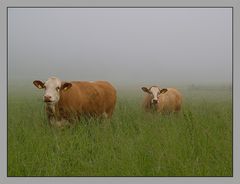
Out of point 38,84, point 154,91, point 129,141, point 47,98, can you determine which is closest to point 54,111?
point 47,98

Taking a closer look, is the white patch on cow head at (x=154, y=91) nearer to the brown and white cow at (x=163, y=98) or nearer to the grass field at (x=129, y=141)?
the brown and white cow at (x=163, y=98)

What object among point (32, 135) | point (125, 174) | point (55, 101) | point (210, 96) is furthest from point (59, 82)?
point (210, 96)

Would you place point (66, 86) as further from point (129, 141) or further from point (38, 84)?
point (129, 141)

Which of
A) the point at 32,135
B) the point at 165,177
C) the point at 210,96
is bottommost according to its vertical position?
the point at 165,177

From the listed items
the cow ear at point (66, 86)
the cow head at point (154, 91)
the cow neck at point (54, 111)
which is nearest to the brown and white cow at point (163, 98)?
the cow head at point (154, 91)

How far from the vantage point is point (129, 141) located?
5.18m

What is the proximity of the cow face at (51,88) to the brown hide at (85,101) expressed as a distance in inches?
2.2

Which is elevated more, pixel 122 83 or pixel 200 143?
pixel 122 83

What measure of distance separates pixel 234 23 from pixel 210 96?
659 millimetres

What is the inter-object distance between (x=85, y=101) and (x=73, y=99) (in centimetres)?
13

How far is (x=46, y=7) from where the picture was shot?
17.0ft

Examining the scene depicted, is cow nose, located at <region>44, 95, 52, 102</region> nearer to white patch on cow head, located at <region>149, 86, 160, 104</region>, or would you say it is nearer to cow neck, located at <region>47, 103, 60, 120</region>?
cow neck, located at <region>47, 103, 60, 120</region>

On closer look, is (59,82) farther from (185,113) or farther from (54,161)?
(185,113)

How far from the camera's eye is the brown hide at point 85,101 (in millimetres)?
5281
